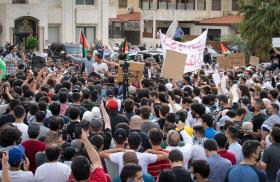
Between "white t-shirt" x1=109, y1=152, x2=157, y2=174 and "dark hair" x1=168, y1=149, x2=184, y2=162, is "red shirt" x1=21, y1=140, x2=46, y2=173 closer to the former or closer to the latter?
"white t-shirt" x1=109, y1=152, x2=157, y2=174

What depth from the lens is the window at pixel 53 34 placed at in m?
42.3

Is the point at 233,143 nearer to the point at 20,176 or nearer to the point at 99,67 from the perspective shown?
the point at 20,176

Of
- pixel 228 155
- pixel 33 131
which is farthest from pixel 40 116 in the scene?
pixel 228 155

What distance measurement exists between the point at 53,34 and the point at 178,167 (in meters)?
35.8

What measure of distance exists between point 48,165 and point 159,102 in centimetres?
490

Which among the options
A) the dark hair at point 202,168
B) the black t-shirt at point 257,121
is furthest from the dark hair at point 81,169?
the black t-shirt at point 257,121

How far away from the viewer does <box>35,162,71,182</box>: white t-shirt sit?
7676 millimetres

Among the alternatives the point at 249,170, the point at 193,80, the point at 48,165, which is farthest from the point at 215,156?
the point at 193,80

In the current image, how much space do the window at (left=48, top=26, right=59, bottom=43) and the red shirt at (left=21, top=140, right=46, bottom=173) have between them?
111 ft

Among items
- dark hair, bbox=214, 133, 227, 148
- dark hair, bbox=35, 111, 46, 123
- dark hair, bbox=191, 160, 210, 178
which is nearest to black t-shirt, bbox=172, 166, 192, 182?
dark hair, bbox=191, 160, 210, 178

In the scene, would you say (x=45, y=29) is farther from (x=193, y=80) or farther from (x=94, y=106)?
→ (x=94, y=106)

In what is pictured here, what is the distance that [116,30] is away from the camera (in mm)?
54562

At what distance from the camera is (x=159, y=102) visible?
1239 centimetres

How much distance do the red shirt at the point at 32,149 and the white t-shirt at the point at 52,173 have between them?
1.11 m
